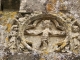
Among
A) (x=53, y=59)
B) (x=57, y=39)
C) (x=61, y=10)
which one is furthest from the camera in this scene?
(x=61, y=10)

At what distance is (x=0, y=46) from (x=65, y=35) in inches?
32.2

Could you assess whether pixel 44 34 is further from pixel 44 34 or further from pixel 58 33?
pixel 58 33

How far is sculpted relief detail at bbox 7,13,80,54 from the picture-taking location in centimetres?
430

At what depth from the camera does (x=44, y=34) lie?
14.6 feet

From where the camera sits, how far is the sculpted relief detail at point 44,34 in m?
4.30

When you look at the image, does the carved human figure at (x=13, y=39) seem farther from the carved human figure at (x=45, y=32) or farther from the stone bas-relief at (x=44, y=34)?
the carved human figure at (x=45, y=32)

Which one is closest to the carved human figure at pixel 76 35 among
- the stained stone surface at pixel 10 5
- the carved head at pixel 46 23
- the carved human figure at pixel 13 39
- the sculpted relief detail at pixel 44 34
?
the sculpted relief detail at pixel 44 34

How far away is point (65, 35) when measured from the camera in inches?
176

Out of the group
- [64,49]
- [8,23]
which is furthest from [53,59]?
[8,23]

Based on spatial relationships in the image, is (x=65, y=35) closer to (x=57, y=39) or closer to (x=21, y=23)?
(x=57, y=39)

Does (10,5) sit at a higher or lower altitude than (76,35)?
higher

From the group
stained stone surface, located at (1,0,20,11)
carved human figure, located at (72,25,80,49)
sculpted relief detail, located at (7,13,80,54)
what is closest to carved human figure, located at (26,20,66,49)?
sculpted relief detail, located at (7,13,80,54)

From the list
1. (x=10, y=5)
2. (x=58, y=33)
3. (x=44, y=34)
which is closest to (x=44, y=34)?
(x=44, y=34)

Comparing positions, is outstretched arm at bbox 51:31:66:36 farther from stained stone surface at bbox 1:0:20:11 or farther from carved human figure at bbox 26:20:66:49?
stained stone surface at bbox 1:0:20:11
